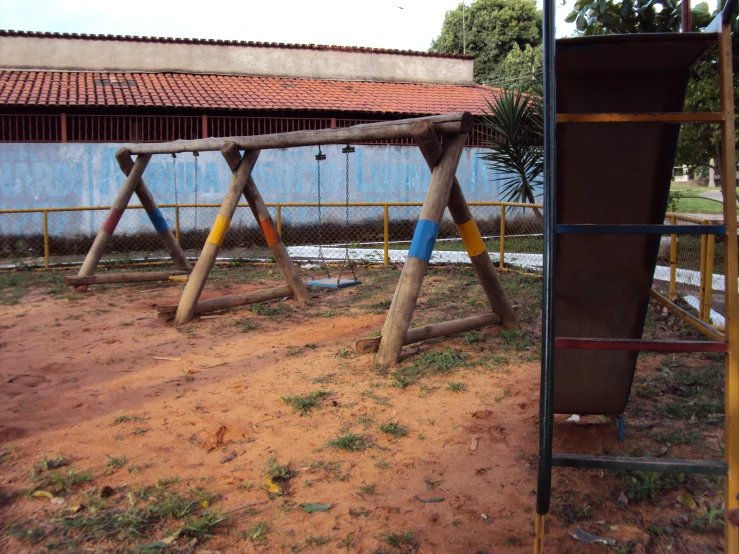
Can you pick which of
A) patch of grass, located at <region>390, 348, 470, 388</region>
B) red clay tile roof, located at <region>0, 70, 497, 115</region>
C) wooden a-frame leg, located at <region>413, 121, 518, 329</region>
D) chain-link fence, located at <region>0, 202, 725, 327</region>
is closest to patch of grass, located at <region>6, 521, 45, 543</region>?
patch of grass, located at <region>390, 348, 470, 388</region>

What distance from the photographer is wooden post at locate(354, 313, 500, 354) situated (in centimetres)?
524

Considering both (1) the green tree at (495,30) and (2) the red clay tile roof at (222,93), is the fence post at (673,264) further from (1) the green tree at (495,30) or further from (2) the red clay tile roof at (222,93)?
(1) the green tree at (495,30)

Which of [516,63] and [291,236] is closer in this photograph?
[291,236]

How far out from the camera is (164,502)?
2.93 meters

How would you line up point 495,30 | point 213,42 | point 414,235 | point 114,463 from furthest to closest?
point 495,30 < point 213,42 < point 414,235 < point 114,463

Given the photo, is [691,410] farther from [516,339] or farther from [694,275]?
[694,275]

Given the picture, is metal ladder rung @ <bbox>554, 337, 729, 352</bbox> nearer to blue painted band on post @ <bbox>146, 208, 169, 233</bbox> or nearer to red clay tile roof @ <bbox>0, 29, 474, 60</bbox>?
blue painted band on post @ <bbox>146, 208, 169, 233</bbox>

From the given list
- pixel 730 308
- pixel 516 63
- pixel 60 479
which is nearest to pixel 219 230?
pixel 60 479

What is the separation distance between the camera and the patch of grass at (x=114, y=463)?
3304 mm

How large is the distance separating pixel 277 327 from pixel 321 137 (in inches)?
78.0

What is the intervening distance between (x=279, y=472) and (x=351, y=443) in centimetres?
51

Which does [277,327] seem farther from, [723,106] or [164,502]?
[723,106]

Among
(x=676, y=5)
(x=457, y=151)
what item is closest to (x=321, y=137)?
(x=457, y=151)

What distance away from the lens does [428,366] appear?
510cm
